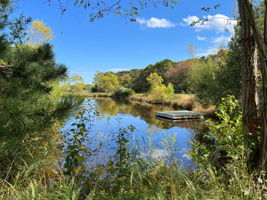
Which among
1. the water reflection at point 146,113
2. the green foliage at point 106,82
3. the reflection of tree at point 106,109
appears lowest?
the water reflection at point 146,113

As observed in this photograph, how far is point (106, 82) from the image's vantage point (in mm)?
30766

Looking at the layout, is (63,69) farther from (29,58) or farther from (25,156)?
(25,156)

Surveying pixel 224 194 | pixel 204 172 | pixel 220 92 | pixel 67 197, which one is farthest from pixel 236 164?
pixel 220 92

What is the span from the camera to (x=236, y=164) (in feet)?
4.85

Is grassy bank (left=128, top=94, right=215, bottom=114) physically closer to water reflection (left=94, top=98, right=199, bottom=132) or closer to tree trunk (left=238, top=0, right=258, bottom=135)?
water reflection (left=94, top=98, right=199, bottom=132)

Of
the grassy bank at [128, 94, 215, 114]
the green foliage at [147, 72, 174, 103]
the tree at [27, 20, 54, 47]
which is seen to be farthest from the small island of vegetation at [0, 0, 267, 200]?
the green foliage at [147, 72, 174, 103]

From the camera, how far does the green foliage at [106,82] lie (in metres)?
30.7

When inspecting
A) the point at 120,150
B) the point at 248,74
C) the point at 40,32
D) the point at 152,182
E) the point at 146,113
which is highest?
the point at 40,32

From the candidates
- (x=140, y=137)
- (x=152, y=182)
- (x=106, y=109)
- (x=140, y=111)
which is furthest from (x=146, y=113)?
(x=152, y=182)

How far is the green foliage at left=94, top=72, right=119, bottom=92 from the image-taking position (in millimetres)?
30672

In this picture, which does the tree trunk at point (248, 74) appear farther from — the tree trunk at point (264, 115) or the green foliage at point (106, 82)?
the green foliage at point (106, 82)

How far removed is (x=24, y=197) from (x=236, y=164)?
1.67 metres

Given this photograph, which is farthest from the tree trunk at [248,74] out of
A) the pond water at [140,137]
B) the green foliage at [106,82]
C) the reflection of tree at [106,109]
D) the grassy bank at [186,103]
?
the green foliage at [106,82]

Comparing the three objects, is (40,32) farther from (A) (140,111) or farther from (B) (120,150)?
(B) (120,150)
